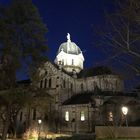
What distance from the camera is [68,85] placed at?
207 ft

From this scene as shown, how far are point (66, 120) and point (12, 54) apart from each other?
109 ft

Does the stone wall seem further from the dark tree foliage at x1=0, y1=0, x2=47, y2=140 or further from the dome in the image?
the dome

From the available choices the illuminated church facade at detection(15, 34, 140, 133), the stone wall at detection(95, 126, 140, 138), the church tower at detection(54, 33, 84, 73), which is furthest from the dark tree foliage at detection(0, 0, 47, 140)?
the church tower at detection(54, 33, 84, 73)

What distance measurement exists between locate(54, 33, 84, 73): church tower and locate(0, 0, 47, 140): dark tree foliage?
41518mm

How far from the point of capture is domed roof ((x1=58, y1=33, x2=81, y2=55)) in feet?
241

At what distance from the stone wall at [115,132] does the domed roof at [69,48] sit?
5124 centimetres

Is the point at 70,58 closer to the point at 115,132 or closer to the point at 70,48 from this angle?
the point at 70,48

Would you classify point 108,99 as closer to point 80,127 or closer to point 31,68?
point 80,127

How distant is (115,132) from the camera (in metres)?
22.7

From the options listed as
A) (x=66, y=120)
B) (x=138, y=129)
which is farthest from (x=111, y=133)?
(x=66, y=120)

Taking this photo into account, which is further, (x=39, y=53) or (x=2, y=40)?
(x=39, y=53)

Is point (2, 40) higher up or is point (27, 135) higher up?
point (2, 40)

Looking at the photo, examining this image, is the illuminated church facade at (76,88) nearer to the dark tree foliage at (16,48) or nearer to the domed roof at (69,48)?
the domed roof at (69,48)

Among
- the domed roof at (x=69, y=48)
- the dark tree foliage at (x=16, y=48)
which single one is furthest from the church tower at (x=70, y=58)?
the dark tree foliage at (x=16, y=48)
